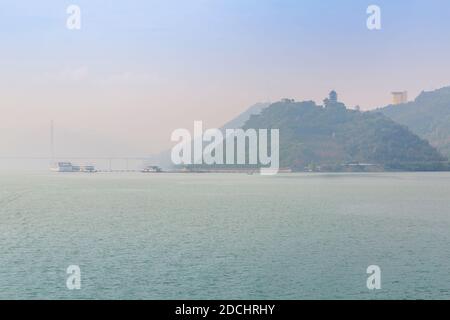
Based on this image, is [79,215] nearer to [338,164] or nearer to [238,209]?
[238,209]

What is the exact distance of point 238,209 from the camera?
5697 centimetres

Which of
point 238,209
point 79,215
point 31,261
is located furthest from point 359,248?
point 79,215

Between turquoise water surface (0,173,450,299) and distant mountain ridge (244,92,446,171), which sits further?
distant mountain ridge (244,92,446,171)

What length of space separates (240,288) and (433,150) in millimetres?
183699

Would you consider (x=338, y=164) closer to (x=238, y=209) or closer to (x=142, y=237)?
(x=238, y=209)

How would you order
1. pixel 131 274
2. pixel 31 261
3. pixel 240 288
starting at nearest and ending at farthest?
1. pixel 240 288
2. pixel 131 274
3. pixel 31 261

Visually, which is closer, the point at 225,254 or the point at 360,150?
the point at 225,254

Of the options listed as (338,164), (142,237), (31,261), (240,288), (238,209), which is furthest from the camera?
(338,164)

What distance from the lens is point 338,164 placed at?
189750 mm

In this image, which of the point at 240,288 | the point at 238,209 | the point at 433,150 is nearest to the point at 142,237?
the point at 240,288

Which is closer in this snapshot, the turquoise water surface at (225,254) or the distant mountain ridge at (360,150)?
the turquoise water surface at (225,254)
